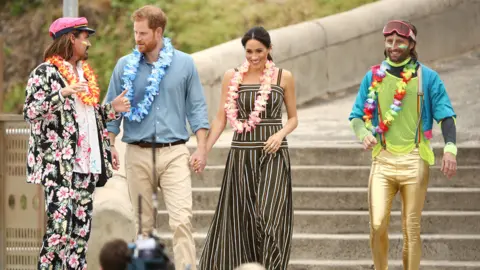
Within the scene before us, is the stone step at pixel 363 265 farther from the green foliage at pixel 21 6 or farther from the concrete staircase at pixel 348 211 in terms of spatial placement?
the green foliage at pixel 21 6

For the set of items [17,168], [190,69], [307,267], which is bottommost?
[307,267]

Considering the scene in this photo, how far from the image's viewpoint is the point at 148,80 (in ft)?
32.4

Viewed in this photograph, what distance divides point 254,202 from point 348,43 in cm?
719

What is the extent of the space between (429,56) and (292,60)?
9.41ft

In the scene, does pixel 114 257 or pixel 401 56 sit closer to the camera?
pixel 114 257

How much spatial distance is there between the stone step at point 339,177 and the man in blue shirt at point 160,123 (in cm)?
268

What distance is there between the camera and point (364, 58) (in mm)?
17297

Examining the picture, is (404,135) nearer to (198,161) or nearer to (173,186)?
(198,161)

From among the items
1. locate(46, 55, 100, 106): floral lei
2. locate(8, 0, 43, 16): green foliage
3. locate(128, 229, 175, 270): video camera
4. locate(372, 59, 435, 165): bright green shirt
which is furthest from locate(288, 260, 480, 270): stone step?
locate(8, 0, 43, 16): green foliage

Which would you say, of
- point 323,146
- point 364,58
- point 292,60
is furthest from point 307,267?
point 364,58

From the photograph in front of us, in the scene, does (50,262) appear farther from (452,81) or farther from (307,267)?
(452,81)

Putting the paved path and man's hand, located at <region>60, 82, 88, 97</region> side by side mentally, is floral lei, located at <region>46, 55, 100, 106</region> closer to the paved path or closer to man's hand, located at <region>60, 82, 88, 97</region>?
man's hand, located at <region>60, 82, 88, 97</region>

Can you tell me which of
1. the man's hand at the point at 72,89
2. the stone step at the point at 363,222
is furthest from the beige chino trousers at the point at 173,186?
the stone step at the point at 363,222

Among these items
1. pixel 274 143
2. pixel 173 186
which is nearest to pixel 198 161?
pixel 173 186
